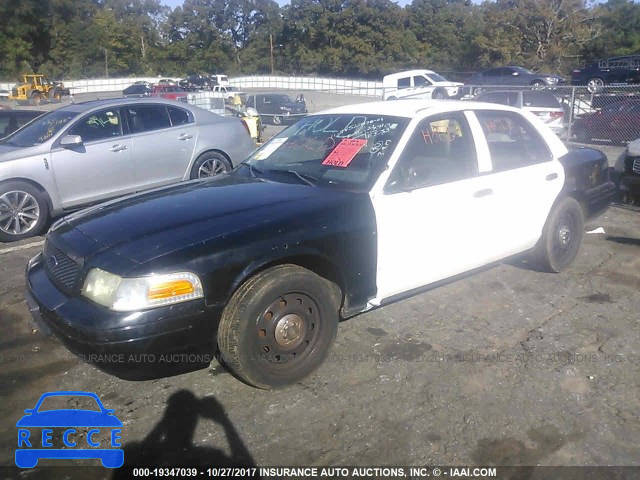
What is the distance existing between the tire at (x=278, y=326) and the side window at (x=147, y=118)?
5.12 meters

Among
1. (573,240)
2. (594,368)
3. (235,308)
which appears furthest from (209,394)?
(573,240)

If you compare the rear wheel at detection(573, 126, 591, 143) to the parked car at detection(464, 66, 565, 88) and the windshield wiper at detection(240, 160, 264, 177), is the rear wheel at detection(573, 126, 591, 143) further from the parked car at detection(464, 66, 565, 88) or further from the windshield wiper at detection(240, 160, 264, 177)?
the parked car at detection(464, 66, 565, 88)

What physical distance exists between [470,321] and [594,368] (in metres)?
0.97

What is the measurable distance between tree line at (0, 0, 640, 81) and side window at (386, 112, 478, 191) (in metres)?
49.4

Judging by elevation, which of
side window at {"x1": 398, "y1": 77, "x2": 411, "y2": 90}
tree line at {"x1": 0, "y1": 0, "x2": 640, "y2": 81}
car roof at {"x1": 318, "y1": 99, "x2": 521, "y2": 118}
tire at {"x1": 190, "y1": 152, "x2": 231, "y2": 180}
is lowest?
tire at {"x1": 190, "y1": 152, "x2": 231, "y2": 180}

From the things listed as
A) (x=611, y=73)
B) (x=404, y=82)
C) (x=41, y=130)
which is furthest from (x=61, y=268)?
(x=611, y=73)

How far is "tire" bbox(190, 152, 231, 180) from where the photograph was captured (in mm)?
8188

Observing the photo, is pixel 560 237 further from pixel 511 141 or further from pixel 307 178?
pixel 307 178

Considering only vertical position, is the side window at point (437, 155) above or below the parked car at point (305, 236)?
above

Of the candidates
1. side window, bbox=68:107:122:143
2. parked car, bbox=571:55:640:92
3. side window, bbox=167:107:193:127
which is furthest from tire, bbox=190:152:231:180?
parked car, bbox=571:55:640:92

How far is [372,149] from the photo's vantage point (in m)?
4.14

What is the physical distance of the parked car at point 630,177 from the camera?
308 inches

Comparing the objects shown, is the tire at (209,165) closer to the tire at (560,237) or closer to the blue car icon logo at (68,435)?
the tire at (560,237)

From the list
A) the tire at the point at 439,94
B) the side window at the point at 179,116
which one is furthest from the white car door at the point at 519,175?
the tire at the point at 439,94
